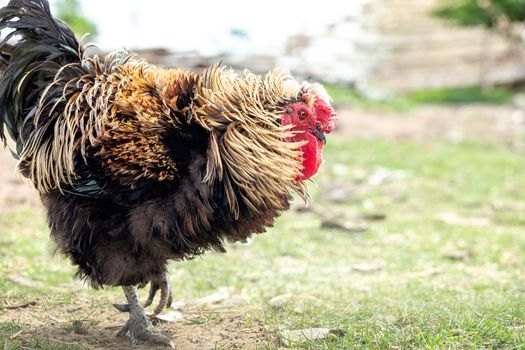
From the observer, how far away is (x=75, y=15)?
671 inches

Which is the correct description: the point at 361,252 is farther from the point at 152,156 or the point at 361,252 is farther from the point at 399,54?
the point at 399,54

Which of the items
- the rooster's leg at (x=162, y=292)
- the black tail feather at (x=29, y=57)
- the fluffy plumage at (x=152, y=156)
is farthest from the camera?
the rooster's leg at (x=162, y=292)

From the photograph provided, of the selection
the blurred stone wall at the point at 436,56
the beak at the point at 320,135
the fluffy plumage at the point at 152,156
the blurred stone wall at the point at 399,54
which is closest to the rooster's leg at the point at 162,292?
the fluffy plumage at the point at 152,156

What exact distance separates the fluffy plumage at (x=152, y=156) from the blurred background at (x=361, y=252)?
0.66 metres

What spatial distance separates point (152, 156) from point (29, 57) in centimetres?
110

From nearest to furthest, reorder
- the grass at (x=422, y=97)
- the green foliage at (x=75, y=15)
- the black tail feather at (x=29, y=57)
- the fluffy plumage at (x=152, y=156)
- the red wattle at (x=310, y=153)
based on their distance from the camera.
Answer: the fluffy plumage at (x=152, y=156), the red wattle at (x=310, y=153), the black tail feather at (x=29, y=57), the green foliage at (x=75, y=15), the grass at (x=422, y=97)

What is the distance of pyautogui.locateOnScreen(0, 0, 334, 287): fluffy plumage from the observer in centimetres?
396

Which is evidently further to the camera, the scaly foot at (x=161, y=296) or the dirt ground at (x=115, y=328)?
the scaly foot at (x=161, y=296)

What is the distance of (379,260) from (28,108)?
421 centimetres

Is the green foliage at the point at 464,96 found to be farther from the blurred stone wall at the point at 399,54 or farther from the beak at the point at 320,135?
the beak at the point at 320,135

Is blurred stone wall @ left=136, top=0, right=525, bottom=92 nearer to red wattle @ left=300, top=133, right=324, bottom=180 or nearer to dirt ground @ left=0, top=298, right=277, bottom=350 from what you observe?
dirt ground @ left=0, top=298, right=277, bottom=350

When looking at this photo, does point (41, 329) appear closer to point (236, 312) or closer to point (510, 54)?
point (236, 312)

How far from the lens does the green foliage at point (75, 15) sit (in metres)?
16.7

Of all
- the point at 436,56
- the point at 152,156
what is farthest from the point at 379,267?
the point at 436,56
